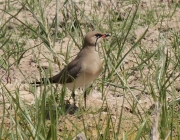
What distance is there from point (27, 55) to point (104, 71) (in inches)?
41.3

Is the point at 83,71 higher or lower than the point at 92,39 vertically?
lower

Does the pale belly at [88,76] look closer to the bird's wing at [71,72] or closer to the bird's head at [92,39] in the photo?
the bird's wing at [71,72]

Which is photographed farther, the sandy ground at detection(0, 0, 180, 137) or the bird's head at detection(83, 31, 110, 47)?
the bird's head at detection(83, 31, 110, 47)

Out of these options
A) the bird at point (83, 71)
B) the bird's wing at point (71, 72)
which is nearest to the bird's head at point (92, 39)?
the bird at point (83, 71)

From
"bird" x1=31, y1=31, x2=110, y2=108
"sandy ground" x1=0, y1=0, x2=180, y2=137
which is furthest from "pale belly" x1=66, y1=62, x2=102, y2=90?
"sandy ground" x1=0, y1=0, x2=180, y2=137

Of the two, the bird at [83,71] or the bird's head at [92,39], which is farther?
the bird's head at [92,39]

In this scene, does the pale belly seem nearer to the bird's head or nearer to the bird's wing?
the bird's wing

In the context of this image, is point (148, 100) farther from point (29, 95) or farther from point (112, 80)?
point (29, 95)

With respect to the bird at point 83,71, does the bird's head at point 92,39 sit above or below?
above

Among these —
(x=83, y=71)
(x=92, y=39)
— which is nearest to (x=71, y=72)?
(x=83, y=71)

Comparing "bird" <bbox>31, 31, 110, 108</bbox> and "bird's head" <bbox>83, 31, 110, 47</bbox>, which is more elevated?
"bird's head" <bbox>83, 31, 110, 47</bbox>

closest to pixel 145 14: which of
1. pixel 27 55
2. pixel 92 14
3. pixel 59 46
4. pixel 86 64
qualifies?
pixel 92 14

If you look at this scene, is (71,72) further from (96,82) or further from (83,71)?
(96,82)

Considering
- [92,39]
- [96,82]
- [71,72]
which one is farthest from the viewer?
[96,82]
